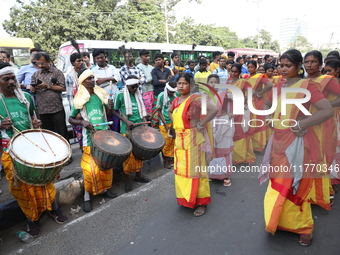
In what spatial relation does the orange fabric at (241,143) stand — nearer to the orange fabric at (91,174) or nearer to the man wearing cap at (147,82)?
the man wearing cap at (147,82)

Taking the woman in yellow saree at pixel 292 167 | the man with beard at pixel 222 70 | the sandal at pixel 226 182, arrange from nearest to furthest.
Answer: the woman in yellow saree at pixel 292 167, the sandal at pixel 226 182, the man with beard at pixel 222 70

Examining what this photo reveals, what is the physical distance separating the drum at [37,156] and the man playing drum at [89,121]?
0.56m

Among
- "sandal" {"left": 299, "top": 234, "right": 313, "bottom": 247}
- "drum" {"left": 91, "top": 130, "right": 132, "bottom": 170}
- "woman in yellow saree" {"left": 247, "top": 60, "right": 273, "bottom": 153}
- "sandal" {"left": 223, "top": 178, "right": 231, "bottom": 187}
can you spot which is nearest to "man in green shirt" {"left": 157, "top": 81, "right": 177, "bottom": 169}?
"sandal" {"left": 223, "top": 178, "right": 231, "bottom": 187}

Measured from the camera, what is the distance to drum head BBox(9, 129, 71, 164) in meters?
2.56

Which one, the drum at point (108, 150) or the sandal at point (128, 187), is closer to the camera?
the drum at point (108, 150)

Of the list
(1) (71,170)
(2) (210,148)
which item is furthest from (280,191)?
(1) (71,170)

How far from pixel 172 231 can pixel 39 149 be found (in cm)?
167

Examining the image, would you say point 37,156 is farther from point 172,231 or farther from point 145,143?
point 172,231

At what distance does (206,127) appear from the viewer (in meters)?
3.09

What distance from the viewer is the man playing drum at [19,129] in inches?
113

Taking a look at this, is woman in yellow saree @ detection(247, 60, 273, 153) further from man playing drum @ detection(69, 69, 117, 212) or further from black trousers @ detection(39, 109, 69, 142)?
black trousers @ detection(39, 109, 69, 142)

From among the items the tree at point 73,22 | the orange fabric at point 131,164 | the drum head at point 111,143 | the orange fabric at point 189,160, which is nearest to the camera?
the orange fabric at point 189,160

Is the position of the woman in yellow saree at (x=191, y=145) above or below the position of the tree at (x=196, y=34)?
below

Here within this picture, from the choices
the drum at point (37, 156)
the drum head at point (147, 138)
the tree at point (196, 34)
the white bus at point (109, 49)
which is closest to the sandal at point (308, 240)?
the drum head at point (147, 138)
